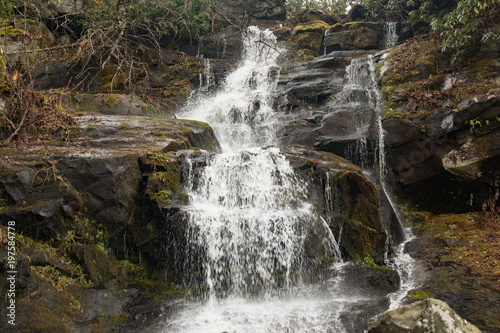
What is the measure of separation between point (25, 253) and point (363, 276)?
5793mm

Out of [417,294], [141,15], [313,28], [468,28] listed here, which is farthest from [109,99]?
[313,28]

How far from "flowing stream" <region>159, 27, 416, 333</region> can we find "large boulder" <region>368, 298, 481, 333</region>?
160 cm

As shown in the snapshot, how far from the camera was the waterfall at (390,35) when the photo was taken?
17312 mm

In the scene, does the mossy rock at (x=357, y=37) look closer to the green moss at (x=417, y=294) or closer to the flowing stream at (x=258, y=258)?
the flowing stream at (x=258, y=258)

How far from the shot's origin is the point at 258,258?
21.8 feet

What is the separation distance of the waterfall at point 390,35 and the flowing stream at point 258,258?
1202 centimetres

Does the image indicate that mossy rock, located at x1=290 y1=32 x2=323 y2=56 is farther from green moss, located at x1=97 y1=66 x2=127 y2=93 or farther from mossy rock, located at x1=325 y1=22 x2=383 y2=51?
green moss, located at x1=97 y1=66 x2=127 y2=93

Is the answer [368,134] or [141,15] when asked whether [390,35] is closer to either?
[368,134]

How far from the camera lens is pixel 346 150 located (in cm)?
1085

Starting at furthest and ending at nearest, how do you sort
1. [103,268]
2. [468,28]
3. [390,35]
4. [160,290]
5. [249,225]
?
1. [390,35]
2. [468,28]
3. [249,225]
4. [160,290]
5. [103,268]

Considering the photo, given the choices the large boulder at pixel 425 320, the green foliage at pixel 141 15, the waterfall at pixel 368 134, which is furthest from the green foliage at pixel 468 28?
the large boulder at pixel 425 320

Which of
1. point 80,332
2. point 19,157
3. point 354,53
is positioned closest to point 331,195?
point 80,332

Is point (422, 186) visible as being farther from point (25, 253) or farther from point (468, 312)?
point (25, 253)

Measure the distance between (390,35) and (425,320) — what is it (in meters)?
17.4
